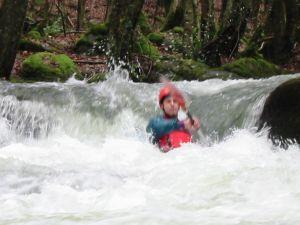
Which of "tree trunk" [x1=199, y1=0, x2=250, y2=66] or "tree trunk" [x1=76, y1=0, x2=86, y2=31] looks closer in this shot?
"tree trunk" [x1=199, y1=0, x2=250, y2=66]

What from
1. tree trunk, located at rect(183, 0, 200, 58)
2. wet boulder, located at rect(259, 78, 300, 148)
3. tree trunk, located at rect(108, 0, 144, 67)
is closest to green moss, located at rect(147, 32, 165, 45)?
tree trunk, located at rect(183, 0, 200, 58)

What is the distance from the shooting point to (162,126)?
6895mm

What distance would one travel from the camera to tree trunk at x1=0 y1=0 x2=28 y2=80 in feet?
33.6

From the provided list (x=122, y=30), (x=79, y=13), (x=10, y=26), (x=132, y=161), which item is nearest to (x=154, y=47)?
(x=122, y=30)

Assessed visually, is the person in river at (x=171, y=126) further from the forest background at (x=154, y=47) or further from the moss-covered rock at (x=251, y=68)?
the moss-covered rock at (x=251, y=68)

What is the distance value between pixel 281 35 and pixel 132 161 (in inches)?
352

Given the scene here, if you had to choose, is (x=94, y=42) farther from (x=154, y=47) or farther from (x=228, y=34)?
(x=228, y=34)

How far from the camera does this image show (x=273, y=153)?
6449 millimetres

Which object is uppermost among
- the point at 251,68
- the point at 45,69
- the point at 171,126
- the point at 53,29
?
the point at 171,126

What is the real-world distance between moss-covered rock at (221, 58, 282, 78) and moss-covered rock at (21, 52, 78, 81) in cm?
325

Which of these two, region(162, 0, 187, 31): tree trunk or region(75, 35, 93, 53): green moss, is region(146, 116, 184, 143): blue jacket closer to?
region(75, 35, 93, 53): green moss

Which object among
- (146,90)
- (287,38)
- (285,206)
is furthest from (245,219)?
(287,38)

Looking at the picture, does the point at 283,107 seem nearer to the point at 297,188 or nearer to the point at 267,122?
the point at 267,122

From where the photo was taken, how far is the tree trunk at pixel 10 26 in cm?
1024
